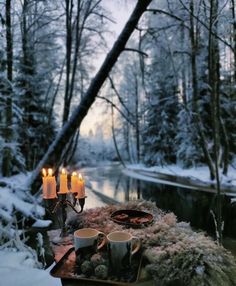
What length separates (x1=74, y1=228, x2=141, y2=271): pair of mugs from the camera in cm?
158

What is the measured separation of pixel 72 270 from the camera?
162cm

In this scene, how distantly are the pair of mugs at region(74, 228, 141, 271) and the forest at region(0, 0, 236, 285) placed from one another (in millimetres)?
1692

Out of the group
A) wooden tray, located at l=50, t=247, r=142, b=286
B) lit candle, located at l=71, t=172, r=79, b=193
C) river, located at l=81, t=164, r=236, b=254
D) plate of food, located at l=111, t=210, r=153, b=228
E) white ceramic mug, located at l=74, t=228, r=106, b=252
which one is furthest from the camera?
river, located at l=81, t=164, r=236, b=254

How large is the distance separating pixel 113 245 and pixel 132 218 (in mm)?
770

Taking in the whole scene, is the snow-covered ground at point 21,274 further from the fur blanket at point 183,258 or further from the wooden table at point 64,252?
the fur blanket at point 183,258

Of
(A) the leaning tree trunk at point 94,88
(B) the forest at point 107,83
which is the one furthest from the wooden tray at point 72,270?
(A) the leaning tree trunk at point 94,88

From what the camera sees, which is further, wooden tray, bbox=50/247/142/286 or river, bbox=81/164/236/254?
river, bbox=81/164/236/254

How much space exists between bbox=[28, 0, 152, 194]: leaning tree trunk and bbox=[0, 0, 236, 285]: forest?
0.05 ft

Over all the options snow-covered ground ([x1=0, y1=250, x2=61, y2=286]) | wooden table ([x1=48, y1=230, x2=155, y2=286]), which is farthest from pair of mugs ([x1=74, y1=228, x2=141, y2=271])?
snow-covered ground ([x1=0, y1=250, x2=61, y2=286])

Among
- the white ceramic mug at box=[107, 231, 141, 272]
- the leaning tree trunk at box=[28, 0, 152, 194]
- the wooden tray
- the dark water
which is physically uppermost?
the leaning tree trunk at box=[28, 0, 152, 194]

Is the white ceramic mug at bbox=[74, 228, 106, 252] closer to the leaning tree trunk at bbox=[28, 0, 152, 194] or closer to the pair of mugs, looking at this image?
the pair of mugs

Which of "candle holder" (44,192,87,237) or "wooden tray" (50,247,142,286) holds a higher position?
"candle holder" (44,192,87,237)

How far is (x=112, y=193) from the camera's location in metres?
11.1

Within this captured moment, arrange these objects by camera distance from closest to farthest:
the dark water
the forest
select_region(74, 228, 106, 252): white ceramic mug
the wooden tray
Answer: the wooden tray, select_region(74, 228, 106, 252): white ceramic mug, the forest, the dark water
